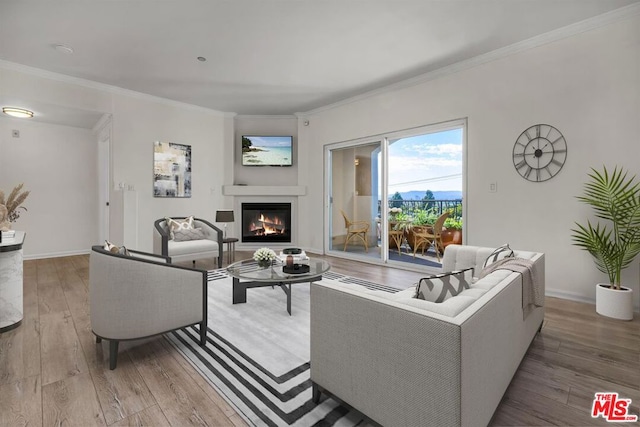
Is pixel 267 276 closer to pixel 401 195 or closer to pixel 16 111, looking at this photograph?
pixel 401 195

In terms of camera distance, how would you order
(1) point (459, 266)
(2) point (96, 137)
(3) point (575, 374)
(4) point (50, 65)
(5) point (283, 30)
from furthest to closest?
(2) point (96, 137), (4) point (50, 65), (5) point (283, 30), (1) point (459, 266), (3) point (575, 374)

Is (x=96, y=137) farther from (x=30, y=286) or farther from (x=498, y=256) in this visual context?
(x=498, y=256)

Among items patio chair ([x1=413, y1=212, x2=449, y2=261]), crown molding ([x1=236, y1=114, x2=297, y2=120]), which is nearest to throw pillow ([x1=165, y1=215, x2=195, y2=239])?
crown molding ([x1=236, y1=114, x2=297, y2=120])

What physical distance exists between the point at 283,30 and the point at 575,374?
391 centimetres

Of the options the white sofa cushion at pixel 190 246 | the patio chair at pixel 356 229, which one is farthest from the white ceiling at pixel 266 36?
the white sofa cushion at pixel 190 246

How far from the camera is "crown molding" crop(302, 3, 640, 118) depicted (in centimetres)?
305

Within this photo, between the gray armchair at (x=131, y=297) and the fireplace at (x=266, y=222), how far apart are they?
4.44m

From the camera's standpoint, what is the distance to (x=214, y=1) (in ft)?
9.32

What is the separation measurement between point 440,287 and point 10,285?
3.47 metres

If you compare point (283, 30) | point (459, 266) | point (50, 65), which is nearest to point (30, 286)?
point (50, 65)

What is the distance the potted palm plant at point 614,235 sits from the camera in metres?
2.83

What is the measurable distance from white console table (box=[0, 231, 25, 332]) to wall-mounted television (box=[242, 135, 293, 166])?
432 cm

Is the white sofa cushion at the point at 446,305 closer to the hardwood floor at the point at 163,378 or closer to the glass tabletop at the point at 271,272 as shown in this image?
the hardwood floor at the point at 163,378

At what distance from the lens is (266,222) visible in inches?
263
